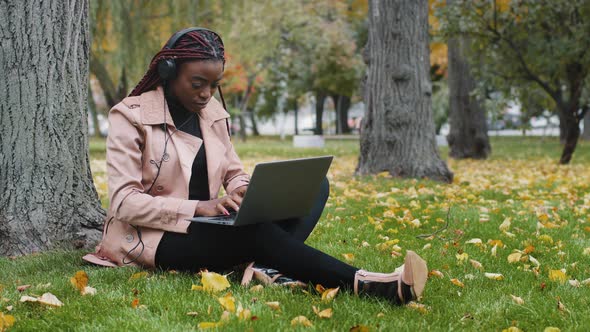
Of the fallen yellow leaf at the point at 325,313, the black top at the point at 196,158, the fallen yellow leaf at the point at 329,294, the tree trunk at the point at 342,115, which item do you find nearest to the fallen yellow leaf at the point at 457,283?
the fallen yellow leaf at the point at 329,294

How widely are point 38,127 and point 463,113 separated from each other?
12.3 metres

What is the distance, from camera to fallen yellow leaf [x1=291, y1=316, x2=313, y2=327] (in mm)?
2809

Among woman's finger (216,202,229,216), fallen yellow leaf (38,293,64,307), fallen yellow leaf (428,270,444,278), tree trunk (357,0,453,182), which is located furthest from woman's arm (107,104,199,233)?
tree trunk (357,0,453,182)

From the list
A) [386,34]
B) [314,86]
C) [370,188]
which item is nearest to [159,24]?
[386,34]

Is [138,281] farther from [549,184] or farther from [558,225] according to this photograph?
[549,184]

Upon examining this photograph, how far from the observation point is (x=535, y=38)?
503 inches

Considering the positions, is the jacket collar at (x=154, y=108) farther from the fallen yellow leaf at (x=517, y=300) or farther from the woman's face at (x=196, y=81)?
the fallen yellow leaf at (x=517, y=300)

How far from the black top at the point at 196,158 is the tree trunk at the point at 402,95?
5.88 metres

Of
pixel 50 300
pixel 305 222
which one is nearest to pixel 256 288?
pixel 305 222

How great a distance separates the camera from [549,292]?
344cm

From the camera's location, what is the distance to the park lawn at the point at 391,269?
2.91 metres

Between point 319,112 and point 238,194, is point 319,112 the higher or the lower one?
the lower one

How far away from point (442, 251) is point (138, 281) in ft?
6.40

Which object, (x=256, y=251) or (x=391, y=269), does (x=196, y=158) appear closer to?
(x=256, y=251)
